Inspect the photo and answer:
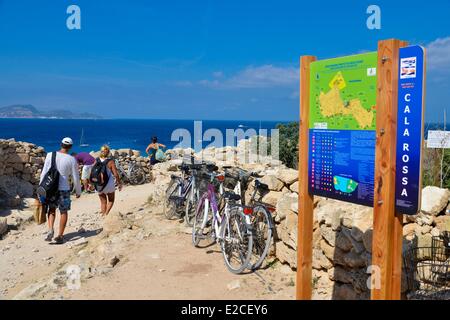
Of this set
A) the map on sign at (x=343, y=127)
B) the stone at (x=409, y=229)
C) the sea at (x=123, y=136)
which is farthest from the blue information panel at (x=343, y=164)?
the sea at (x=123, y=136)

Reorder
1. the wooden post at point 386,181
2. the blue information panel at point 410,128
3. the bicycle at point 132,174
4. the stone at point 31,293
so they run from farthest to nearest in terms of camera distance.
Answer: the bicycle at point 132,174, the stone at point 31,293, the wooden post at point 386,181, the blue information panel at point 410,128

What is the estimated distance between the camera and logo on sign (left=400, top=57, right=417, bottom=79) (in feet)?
9.02

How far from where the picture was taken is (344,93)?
10.9 feet

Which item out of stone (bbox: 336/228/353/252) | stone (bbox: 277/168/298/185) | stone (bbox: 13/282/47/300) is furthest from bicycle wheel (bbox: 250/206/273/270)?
stone (bbox: 13/282/47/300)

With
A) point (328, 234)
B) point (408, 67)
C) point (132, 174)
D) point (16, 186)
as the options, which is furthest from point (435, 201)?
point (16, 186)

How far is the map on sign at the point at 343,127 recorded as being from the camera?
10.2 feet

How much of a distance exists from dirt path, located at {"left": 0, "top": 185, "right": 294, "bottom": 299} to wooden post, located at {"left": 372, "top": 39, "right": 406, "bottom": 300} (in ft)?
5.60

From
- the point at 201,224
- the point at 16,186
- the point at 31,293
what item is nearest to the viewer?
the point at 31,293

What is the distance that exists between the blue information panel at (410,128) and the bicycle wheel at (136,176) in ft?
41.2

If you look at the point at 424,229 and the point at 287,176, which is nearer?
the point at 424,229

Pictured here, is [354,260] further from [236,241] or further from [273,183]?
[273,183]

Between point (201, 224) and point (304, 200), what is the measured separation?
2.77 meters

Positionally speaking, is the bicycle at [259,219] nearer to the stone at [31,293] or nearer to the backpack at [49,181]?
the stone at [31,293]

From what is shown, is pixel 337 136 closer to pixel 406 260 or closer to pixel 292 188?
pixel 406 260
